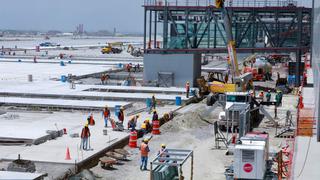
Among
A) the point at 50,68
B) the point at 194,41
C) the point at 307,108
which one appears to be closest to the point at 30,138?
the point at 307,108

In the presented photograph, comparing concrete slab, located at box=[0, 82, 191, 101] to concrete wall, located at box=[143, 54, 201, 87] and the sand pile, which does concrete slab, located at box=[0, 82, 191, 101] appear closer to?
concrete wall, located at box=[143, 54, 201, 87]

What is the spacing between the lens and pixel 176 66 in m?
52.3

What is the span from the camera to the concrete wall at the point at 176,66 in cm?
5209

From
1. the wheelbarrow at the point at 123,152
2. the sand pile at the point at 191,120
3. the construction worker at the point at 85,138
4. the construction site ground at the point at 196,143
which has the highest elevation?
the construction worker at the point at 85,138

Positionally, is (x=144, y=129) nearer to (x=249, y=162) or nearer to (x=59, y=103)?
(x=59, y=103)

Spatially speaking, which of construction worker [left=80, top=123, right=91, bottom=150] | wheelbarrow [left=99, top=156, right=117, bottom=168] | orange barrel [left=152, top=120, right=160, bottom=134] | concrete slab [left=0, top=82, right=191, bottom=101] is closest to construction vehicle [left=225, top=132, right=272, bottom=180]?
wheelbarrow [left=99, top=156, right=117, bottom=168]

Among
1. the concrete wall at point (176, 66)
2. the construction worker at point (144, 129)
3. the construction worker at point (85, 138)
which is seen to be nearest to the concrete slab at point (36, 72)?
the concrete wall at point (176, 66)

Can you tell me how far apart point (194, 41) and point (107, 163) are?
3320 centimetres

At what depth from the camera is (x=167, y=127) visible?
3228 centimetres

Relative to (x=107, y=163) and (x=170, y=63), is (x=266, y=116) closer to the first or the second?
(x=107, y=163)

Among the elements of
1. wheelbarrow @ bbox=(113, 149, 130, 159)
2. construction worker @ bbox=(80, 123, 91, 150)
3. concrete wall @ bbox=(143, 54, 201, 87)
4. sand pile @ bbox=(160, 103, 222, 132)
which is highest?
concrete wall @ bbox=(143, 54, 201, 87)

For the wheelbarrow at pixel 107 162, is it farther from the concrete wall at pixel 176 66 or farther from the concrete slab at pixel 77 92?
the concrete wall at pixel 176 66

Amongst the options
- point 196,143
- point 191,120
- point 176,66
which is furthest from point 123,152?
point 176,66

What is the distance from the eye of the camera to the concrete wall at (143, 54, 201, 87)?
171ft
